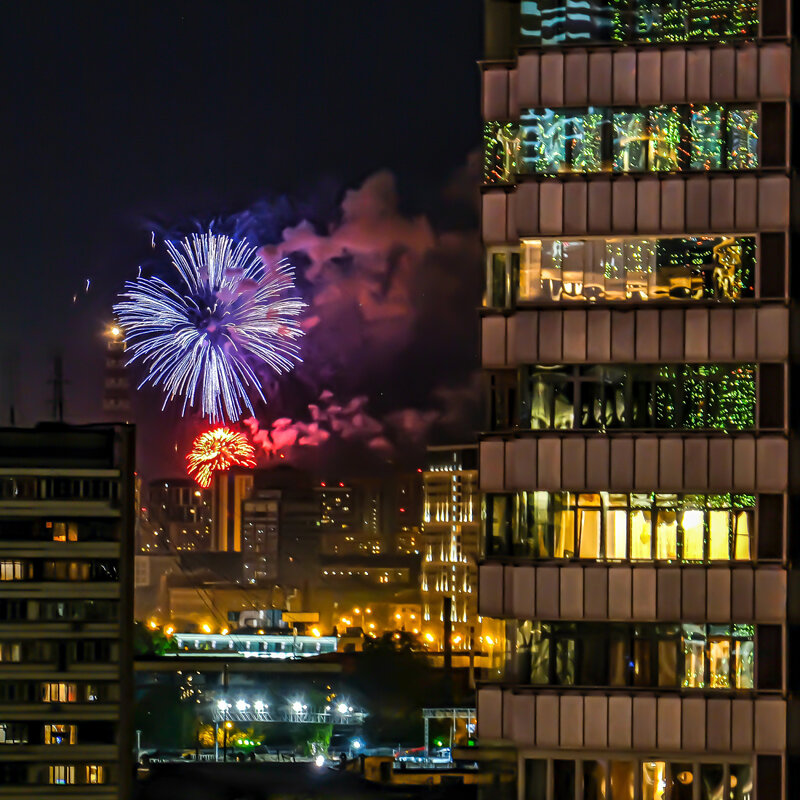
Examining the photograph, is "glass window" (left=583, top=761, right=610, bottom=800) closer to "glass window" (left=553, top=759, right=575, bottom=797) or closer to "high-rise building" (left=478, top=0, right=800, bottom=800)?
"high-rise building" (left=478, top=0, right=800, bottom=800)

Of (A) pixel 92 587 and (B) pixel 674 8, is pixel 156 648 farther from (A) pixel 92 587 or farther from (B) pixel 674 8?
(B) pixel 674 8

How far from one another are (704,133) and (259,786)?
5128cm

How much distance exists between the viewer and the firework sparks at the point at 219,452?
362ft

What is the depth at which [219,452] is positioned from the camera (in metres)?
112

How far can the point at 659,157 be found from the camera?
29609 millimetres

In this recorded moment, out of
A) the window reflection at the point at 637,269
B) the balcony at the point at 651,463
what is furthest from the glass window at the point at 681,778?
the window reflection at the point at 637,269

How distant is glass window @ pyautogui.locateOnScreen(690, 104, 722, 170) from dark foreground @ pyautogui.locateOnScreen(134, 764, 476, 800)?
149 feet

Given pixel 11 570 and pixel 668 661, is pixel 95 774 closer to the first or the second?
pixel 11 570

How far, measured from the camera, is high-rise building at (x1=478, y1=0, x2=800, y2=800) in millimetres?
28531

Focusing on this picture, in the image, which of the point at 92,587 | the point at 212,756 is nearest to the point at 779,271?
the point at 92,587

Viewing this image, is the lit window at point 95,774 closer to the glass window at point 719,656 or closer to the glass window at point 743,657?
the glass window at point 719,656

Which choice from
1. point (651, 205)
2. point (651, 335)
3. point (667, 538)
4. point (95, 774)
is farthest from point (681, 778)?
point (95, 774)

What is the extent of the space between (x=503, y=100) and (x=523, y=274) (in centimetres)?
334

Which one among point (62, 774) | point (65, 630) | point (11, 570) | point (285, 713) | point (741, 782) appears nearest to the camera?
point (741, 782)
